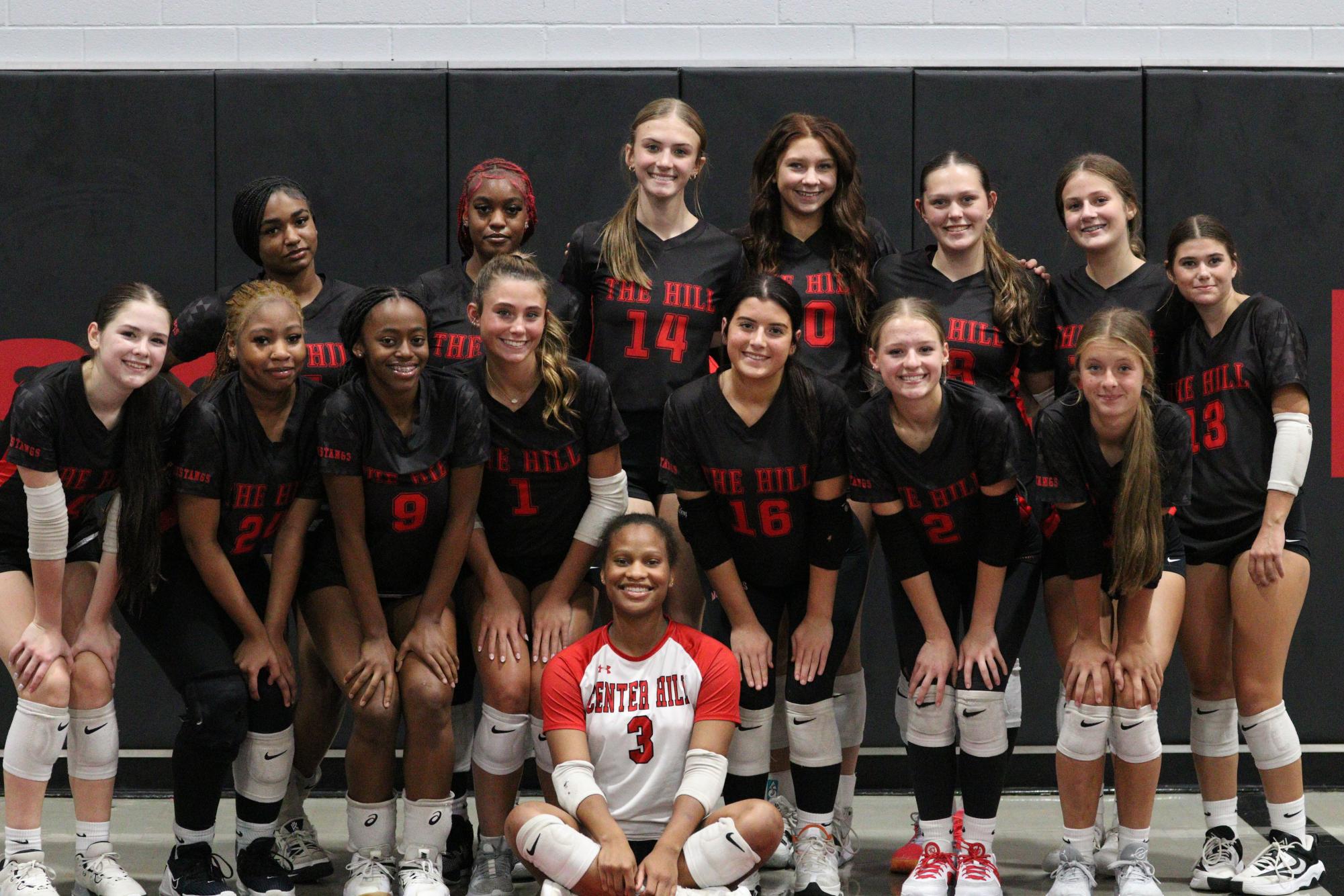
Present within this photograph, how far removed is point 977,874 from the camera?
10.7ft

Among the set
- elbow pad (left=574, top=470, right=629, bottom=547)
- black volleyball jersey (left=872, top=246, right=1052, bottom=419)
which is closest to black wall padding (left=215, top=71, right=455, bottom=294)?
Answer: elbow pad (left=574, top=470, right=629, bottom=547)

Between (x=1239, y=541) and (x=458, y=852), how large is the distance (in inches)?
81.2

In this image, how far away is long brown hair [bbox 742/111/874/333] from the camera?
362cm

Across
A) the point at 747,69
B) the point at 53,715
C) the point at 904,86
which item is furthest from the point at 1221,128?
the point at 53,715

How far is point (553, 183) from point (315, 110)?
754 mm

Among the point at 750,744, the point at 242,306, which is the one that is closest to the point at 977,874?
the point at 750,744

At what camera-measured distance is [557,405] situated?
11.0 ft

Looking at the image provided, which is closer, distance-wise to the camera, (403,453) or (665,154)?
(403,453)

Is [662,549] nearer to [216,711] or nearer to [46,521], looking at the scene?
[216,711]

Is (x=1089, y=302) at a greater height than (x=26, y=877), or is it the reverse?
(x=1089, y=302)

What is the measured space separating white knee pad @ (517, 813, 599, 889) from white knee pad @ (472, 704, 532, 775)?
0.29 metres

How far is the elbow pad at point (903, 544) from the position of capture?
11.0 ft

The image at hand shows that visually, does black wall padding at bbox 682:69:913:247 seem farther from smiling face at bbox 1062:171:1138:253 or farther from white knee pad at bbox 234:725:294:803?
white knee pad at bbox 234:725:294:803

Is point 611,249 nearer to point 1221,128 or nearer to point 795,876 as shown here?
point 795,876
